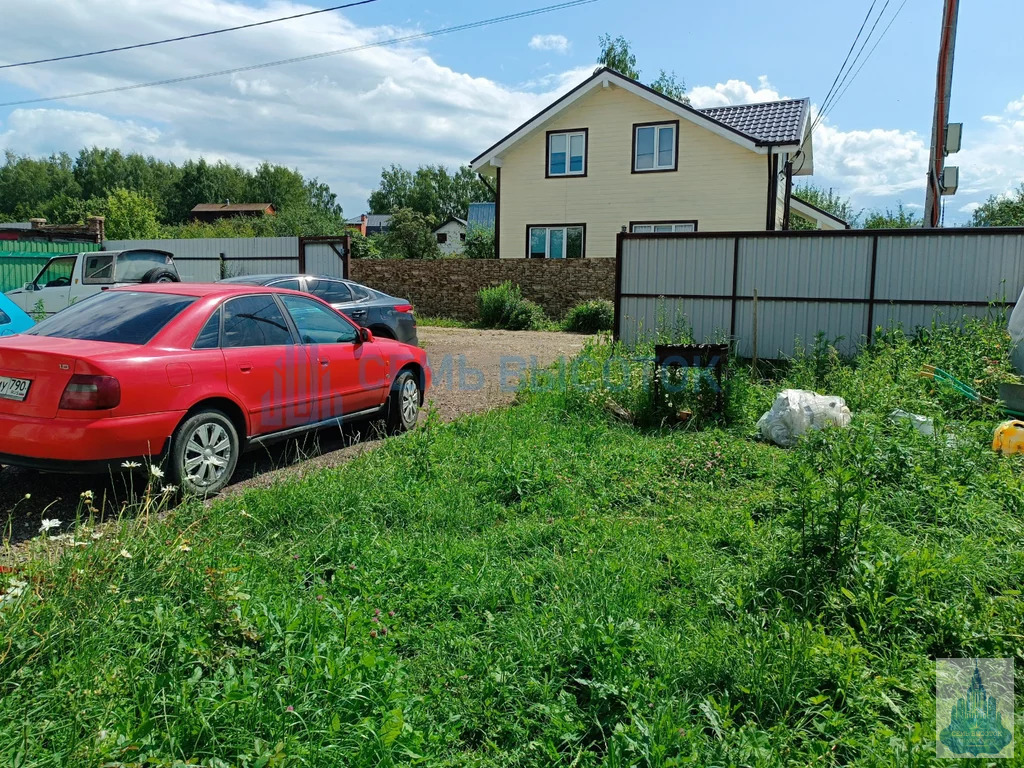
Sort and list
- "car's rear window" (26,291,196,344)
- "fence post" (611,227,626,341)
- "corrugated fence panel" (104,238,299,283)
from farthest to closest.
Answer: "corrugated fence panel" (104,238,299,283) < "fence post" (611,227,626,341) < "car's rear window" (26,291,196,344)

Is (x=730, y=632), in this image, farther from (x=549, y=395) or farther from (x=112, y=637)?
(x=549, y=395)

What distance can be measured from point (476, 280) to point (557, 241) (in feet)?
13.1

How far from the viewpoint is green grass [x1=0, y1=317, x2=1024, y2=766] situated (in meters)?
2.49

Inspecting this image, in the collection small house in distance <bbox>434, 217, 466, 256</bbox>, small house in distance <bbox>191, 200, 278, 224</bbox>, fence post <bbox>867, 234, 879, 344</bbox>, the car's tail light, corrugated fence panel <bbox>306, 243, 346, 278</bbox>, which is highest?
small house in distance <bbox>191, 200, 278, 224</bbox>

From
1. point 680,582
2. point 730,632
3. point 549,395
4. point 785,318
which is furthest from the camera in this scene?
point 785,318

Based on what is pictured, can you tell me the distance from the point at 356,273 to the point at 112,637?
21.5 meters

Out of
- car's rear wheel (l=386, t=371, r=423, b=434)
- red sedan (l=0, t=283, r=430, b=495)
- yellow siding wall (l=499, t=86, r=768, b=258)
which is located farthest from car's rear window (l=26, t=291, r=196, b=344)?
yellow siding wall (l=499, t=86, r=768, b=258)

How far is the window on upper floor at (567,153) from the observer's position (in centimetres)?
2395

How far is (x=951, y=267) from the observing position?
1028cm

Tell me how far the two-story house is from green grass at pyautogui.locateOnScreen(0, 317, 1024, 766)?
18.0 m

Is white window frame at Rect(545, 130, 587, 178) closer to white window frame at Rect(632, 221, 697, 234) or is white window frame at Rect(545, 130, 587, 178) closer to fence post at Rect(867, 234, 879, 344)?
white window frame at Rect(632, 221, 697, 234)

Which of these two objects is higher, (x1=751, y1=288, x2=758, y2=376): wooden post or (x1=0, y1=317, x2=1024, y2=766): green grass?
(x1=751, y1=288, x2=758, y2=376): wooden post

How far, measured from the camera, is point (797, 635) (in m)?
3.08

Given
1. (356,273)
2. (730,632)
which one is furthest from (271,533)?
(356,273)
